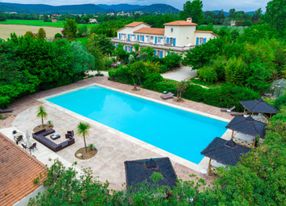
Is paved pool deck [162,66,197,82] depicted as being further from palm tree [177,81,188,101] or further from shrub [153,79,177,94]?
palm tree [177,81,188,101]

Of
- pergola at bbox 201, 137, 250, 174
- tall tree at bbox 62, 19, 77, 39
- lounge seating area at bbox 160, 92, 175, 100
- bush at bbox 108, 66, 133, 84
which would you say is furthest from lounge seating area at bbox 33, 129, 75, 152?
tall tree at bbox 62, 19, 77, 39

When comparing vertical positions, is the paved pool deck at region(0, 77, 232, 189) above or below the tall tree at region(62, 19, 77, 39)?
below

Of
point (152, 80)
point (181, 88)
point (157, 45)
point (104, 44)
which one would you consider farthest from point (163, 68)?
point (104, 44)

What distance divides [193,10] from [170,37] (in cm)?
3735

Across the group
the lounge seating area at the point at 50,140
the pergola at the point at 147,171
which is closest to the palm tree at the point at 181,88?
the lounge seating area at the point at 50,140

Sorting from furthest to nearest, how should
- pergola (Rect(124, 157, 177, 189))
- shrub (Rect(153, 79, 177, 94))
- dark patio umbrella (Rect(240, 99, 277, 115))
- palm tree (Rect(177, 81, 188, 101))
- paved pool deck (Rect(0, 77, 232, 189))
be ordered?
1. shrub (Rect(153, 79, 177, 94))
2. palm tree (Rect(177, 81, 188, 101))
3. dark patio umbrella (Rect(240, 99, 277, 115))
4. paved pool deck (Rect(0, 77, 232, 189))
5. pergola (Rect(124, 157, 177, 189))

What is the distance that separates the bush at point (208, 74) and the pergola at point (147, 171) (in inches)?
761

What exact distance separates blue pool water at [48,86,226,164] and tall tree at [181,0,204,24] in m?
55.9

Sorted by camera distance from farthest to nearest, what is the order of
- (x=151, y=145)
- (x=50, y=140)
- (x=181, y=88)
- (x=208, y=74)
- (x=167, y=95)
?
(x=208, y=74) < (x=167, y=95) < (x=181, y=88) < (x=151, y=145) < (x=50, y=140)

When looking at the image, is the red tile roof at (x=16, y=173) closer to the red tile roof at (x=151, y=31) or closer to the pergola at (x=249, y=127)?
the pergola at (x=249, y=127)

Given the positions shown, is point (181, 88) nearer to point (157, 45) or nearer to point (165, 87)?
point (165, 87)

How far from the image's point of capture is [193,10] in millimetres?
70062

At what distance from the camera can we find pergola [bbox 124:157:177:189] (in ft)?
32.7

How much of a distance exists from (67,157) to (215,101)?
51.6 ft
